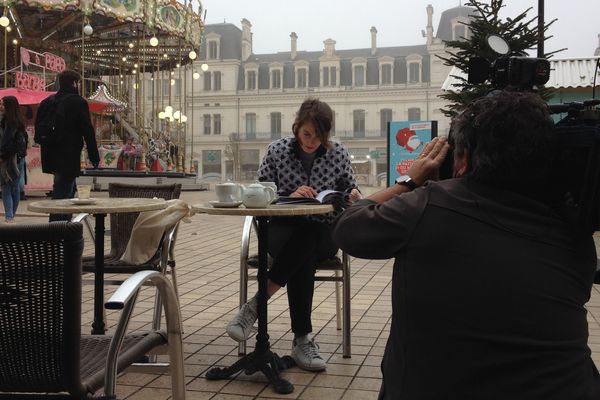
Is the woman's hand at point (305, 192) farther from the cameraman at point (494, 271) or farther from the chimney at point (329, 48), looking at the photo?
the chimney at point (329, 48)

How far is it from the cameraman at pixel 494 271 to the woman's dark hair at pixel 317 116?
6.53 ft

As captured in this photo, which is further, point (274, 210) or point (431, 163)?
point (274, 210)

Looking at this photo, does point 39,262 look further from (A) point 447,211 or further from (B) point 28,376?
(A) point 447,211

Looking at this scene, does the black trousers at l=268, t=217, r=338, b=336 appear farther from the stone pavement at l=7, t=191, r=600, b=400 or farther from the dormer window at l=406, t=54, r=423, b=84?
the dormer window at l=406, t=54, r=423, b=84

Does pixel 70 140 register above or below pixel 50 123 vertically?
below

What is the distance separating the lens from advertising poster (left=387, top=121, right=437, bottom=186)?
32.3ft

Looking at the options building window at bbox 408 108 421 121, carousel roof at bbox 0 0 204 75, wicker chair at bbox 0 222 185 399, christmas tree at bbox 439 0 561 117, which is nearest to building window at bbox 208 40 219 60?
building window at bbox 408 108 421 121

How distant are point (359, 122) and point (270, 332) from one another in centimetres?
4724

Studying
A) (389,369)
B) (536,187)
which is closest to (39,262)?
(389,369)

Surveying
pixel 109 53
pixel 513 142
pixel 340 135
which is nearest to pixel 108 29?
pixel 109 53

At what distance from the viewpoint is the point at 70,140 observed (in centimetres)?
671

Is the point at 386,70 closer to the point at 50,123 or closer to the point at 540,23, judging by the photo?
the point at 540,23

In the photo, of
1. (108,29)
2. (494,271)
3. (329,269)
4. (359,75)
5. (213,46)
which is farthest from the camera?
(213,46)

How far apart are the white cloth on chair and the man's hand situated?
1900 mm
